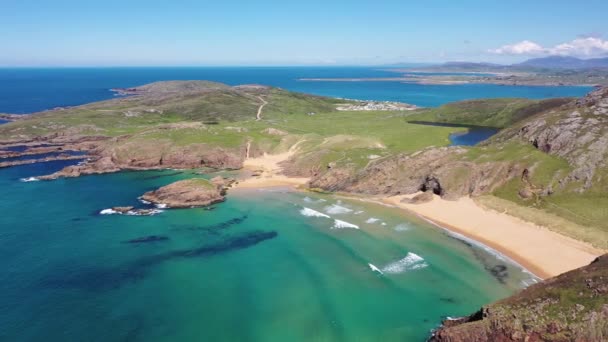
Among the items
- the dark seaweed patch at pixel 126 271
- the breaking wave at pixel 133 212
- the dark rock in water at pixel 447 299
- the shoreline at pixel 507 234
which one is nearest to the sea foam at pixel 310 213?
the shoreline at pixel 507 234

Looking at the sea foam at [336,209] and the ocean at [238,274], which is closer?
the ocean at [238,274]

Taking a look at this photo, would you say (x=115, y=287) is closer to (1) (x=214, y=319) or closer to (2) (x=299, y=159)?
(1) (x=214, y=319)

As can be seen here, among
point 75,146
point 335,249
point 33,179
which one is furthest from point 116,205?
point 75,146

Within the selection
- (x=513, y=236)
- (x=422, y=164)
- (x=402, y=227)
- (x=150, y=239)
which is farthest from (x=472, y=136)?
(x=150, y=239)

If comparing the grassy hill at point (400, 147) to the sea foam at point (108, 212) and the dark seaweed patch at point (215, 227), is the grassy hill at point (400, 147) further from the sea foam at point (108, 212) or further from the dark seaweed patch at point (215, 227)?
the sea foam at point (108, 212)

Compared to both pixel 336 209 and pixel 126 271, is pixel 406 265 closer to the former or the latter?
pixel 336 209

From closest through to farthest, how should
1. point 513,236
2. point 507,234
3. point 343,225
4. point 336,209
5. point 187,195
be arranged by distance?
1. point 513,236
2. point 507,234
3. point 343,225
4. point 336,209
5. point 187,195
